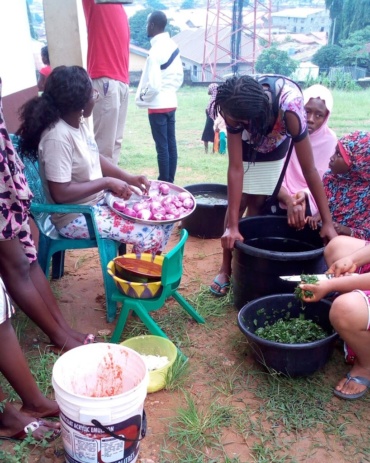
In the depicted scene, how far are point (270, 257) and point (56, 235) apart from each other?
1214mm

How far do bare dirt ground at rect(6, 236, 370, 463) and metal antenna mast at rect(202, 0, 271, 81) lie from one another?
652 inches

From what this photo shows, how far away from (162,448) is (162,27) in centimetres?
395

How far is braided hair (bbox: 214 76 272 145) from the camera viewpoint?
2246 mm

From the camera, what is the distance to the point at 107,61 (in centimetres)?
381

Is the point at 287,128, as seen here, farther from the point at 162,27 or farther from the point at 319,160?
the point at 162,27

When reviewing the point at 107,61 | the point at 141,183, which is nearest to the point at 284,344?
the point at 141,183

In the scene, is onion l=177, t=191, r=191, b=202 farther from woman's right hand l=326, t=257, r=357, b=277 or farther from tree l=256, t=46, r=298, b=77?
tree l=256, t=46, r=298, b=77

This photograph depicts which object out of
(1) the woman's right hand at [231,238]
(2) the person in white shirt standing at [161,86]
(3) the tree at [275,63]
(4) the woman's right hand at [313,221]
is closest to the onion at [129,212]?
(1) the woman's right hand at [231,238]

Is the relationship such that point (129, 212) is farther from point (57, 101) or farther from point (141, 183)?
point (57, 101)

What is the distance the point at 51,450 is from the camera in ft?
5.78

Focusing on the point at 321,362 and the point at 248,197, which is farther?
the point at 248,197

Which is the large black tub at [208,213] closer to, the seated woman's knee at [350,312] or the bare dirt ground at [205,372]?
the bare dirt ground at [205,372]

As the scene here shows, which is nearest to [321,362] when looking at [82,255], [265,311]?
[265,311]

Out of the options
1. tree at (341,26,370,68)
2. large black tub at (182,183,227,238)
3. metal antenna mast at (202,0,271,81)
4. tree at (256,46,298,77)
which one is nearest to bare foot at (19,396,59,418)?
large black tub at (182,183,227,238)
